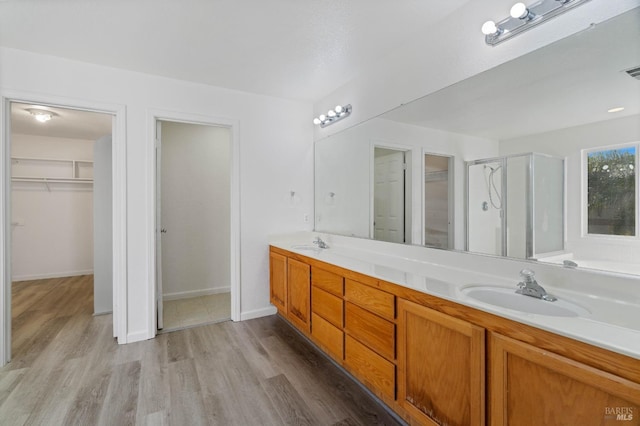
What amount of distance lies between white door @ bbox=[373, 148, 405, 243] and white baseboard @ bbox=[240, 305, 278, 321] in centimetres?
154

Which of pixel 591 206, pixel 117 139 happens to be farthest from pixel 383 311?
pixel 117 139

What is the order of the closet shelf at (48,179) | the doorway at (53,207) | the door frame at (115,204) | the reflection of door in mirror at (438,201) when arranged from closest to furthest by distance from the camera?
1. the reflection of door in mirror at (438,201)
2. the door frame at (115,204)
3. the doorway at (53,207)
4. the closet shelf at (48,179)

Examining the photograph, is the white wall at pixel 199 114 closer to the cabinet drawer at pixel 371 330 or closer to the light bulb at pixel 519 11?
the cabinet drawer at pixel 371 330

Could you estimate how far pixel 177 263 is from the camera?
154 inches

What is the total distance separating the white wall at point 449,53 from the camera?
1336mm

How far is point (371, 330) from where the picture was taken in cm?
172

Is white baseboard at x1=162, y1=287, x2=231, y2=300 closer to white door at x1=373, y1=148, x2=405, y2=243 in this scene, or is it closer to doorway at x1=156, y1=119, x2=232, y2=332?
doorway at x1=156, y1=119, x2=232, y2=332

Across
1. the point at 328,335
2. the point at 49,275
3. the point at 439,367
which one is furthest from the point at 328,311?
the point at 49,275

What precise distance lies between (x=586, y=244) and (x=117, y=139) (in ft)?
11.1

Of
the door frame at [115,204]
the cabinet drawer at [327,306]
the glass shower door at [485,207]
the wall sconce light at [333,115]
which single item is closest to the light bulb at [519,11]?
the glass shower door at [485,207]

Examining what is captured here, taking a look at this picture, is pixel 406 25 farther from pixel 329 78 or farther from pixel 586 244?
pixel 586 244

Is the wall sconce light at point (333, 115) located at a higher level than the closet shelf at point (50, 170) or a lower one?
higher

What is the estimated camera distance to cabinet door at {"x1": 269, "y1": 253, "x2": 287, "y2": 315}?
2867mm

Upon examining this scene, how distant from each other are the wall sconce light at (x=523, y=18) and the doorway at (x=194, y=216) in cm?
322
